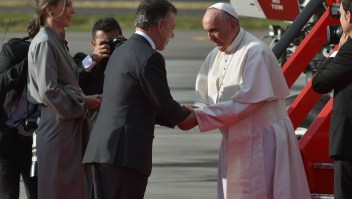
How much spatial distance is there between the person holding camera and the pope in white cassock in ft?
4.34

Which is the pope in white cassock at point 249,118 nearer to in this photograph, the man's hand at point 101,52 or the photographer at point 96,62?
the man's hand at point 101,52

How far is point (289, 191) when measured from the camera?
7523 mm

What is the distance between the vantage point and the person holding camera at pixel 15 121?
8148 mm

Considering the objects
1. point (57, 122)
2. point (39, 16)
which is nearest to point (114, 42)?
point (39, 16)

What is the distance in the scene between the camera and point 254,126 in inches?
297

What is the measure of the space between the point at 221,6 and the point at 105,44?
Result: 1120 millimetres

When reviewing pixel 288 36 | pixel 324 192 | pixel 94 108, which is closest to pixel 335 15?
pixel 288 36

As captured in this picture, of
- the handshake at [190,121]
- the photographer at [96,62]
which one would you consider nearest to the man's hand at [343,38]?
the handshake at [190,121]

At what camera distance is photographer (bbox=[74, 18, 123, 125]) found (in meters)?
8.37

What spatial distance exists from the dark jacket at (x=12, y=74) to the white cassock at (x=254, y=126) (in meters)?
1.30

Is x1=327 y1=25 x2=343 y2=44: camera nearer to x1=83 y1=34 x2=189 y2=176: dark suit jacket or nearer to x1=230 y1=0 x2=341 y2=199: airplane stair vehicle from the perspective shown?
x1=230 y1=0 x2=341 y2=199: airplane stair vehicle

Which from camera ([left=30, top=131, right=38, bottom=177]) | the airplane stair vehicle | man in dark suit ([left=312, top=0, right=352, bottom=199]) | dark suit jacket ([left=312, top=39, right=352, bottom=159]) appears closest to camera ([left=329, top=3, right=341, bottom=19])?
the airplane stair vehicle

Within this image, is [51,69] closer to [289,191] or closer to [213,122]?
[213,122]

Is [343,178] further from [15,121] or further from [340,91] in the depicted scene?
[15,121]
